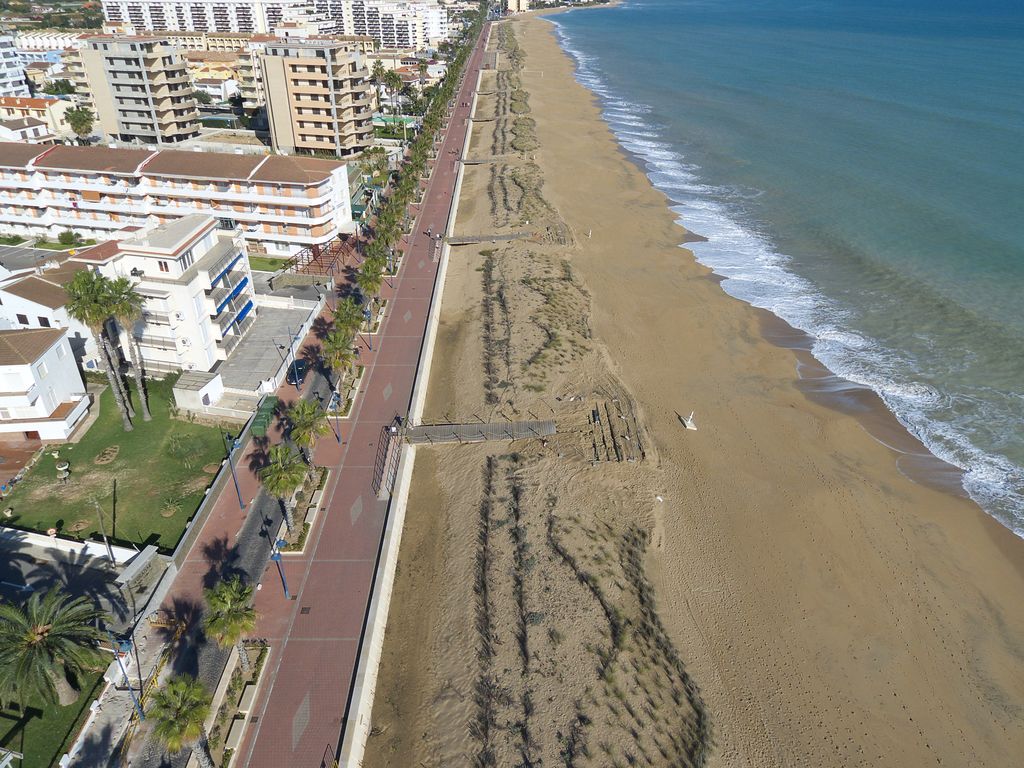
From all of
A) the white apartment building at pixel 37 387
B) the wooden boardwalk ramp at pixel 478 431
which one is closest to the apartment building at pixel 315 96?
the white apartment building at pixel 37 387

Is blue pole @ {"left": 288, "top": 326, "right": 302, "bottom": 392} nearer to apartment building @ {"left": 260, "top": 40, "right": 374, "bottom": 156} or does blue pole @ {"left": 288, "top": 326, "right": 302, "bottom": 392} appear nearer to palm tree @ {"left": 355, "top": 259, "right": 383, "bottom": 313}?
palm tree @ {"left": 355, "top": 259, "right": 383, "bottom": 313}

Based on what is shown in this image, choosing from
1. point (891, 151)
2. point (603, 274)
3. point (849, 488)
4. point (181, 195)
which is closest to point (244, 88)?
point (181, 195)

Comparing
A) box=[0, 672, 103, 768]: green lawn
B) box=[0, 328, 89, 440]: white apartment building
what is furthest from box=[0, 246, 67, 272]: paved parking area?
box=[0, 672, 103, 768]: green lawn

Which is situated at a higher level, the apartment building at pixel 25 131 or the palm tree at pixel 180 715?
the apartment building at pixel 25 131

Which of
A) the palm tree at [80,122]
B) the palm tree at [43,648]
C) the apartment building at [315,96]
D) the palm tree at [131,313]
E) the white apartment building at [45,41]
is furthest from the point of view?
the white apartment building at [45,41]

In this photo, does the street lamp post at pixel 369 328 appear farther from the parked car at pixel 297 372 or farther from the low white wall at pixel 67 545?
the low white wall at pixel 67 545

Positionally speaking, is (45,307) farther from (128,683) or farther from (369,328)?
(128,683)

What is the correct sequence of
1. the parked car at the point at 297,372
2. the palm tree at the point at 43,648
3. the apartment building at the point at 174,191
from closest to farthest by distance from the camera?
the palm tree at the point at 43,648, the parked car at the point at 297,372, the apartment building at the point at 174,191

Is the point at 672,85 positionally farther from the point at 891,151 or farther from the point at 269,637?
the point at 269,637
